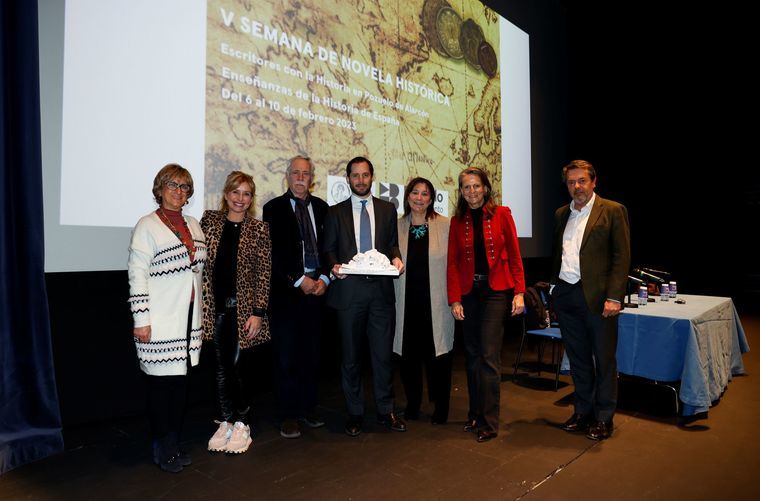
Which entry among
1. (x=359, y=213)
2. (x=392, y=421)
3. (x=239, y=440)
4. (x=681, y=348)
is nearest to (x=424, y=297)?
(x=359, y=213)

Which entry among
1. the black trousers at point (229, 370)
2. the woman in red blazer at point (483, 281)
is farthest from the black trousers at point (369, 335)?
the black trousers at point (229, 370)

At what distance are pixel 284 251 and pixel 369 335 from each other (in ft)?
2.27

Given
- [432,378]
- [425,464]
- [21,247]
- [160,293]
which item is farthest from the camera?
[432,378]

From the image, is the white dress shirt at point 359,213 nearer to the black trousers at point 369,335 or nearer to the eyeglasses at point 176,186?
the black trousers at point 369,335

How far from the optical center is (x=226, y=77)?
10.2ft

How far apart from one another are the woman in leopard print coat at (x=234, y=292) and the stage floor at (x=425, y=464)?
0.21 meters

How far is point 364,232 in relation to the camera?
2.77m

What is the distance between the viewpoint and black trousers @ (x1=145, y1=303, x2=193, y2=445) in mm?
2264

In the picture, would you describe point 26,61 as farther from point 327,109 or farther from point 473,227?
point 473,227

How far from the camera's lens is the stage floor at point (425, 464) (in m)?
2.08

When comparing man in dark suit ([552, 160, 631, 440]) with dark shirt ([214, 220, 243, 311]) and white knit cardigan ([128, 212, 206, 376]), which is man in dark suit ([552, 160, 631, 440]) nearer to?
dark shirt ([214, 220, 243, 311])

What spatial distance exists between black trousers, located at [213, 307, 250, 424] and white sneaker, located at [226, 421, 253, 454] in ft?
0.23

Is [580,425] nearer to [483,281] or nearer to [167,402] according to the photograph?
[483,281]

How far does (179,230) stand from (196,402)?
152 centimetres
